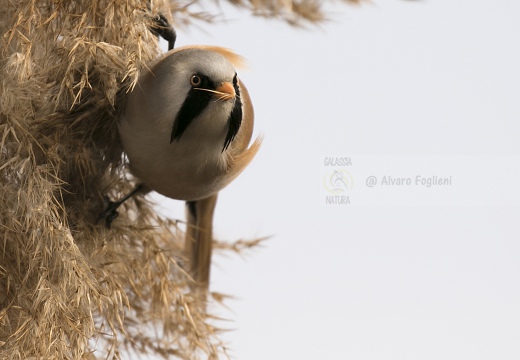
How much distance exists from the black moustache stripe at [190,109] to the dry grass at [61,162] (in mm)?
63

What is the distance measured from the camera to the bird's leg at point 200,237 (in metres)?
0.97

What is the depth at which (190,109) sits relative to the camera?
2.36 feet

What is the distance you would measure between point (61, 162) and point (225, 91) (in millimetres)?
206

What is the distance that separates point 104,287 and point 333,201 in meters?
0.30

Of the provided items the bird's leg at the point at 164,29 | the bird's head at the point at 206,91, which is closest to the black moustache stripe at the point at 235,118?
the bird's head at the point at 206,91

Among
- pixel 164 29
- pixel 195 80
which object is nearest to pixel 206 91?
pixel 195 80

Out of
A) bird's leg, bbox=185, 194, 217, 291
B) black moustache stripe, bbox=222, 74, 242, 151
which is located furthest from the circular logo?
black moustache stripe, bbox=222, 74, 242, 151

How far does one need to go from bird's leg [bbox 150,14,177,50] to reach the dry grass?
0.02 metres

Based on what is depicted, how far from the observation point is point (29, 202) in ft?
2.52

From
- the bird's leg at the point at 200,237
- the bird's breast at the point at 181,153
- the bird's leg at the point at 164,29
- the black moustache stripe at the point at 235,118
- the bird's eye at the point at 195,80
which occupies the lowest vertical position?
the bird's leg at the point at 200,237

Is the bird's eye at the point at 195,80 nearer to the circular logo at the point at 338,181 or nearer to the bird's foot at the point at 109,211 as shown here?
the bird's foot at the point at 109,211

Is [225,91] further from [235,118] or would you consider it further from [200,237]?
[200,237]

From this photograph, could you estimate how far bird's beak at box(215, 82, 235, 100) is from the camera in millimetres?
698

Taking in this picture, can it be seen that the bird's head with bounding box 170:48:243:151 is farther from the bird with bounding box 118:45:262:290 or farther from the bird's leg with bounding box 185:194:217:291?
the bird's leg with bounding box 185:194:217:291
